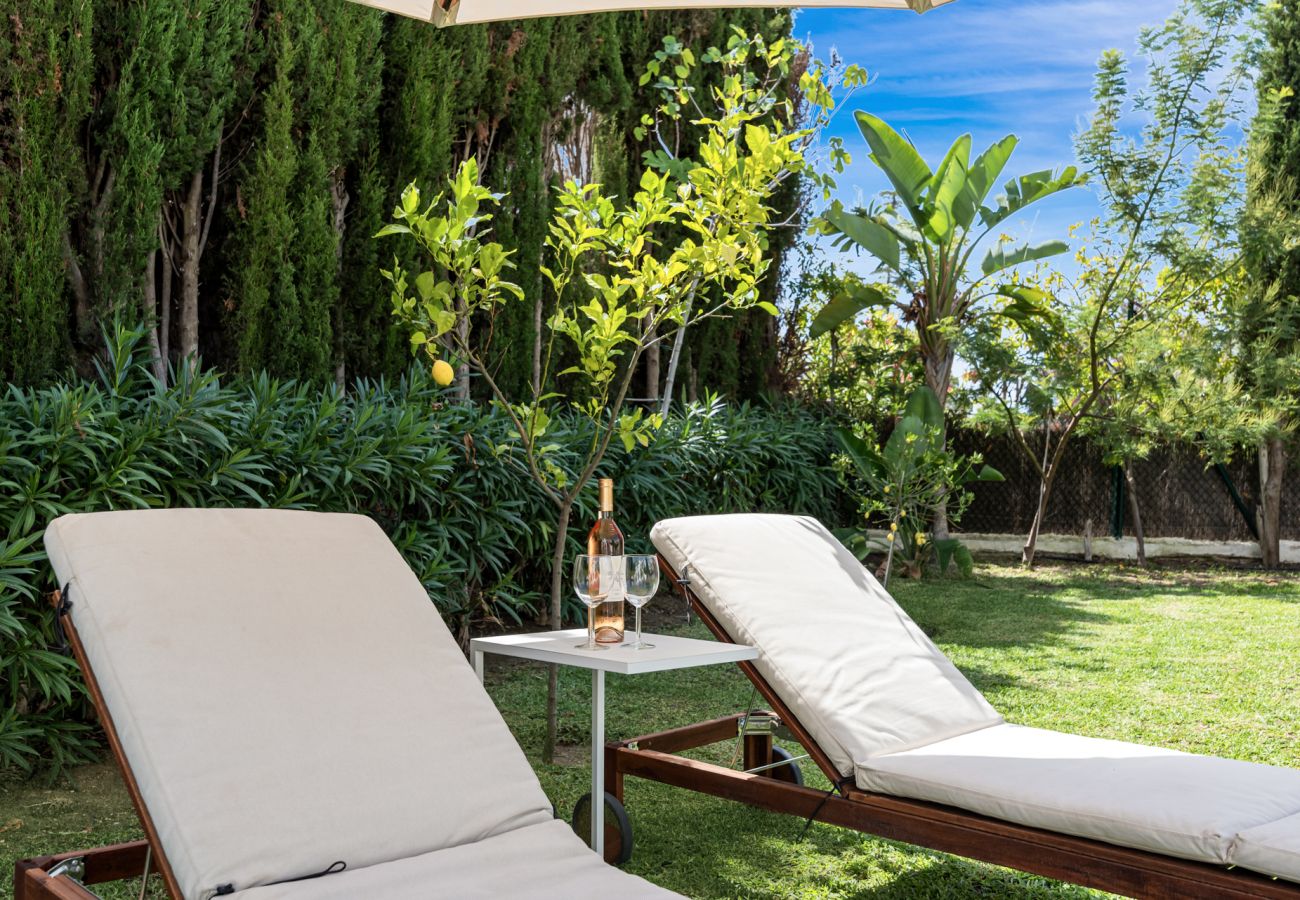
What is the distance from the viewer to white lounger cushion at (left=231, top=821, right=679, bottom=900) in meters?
2.04

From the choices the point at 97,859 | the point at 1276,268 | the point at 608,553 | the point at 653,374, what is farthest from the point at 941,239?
the point at 97,859

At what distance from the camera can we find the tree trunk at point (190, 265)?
19.8ft

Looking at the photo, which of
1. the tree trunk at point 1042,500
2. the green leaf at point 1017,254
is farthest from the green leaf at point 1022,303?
the tree trunk at point 1042,500

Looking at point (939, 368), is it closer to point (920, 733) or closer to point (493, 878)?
point (920, 733)

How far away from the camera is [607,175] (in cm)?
901

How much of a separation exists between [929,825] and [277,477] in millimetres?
3375

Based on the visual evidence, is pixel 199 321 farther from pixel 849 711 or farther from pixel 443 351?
pixel 849 711

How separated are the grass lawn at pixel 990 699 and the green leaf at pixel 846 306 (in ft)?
8.11

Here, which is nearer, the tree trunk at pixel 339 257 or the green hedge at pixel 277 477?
the green hedge at pixel 277 477

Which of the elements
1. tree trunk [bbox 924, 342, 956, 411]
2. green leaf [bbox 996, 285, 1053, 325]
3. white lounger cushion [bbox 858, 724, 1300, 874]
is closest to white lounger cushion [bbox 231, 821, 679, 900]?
white lounger cushion [bbox 858, 724, 1300, 874]

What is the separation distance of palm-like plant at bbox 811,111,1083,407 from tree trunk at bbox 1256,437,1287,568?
A: 3.11m

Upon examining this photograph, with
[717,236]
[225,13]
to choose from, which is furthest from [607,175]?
[717,236]

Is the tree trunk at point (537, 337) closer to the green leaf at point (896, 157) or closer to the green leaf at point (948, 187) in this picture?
the green leaf at point (896, 157)

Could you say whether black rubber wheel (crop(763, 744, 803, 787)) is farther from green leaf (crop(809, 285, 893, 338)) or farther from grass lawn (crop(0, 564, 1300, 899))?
green leaf (crop(809, 285, 893, 338))
